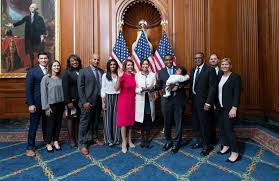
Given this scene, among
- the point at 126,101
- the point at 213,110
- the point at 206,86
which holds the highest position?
the point at 206,86

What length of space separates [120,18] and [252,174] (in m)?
4.25

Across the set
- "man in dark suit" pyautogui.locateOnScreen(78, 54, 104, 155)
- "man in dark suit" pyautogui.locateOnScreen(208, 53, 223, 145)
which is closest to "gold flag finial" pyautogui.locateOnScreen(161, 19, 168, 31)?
"man in dark suit" pyautogui.locateOnScreen(208, 53, 223, 145)

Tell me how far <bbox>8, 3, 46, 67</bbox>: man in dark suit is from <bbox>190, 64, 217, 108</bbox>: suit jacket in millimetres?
3845

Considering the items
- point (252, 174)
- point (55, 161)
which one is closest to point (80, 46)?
point (55, 161)

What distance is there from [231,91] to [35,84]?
2.98m

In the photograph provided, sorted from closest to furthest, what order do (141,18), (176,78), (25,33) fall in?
(176,78) < (25,33) < (141,18)

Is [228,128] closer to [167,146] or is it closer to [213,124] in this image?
[213,124]

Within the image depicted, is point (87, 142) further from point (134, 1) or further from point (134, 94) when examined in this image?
point (134, 1)

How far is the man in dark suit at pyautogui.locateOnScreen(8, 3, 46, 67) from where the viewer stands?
546 cm

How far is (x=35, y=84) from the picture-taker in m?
3.67

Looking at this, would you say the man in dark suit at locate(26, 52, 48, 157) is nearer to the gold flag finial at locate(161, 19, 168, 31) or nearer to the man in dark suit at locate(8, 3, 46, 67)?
the man in dark suit at locate(8, 3, 46, 67)

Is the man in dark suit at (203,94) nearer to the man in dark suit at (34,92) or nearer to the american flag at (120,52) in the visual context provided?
the american flag at (120,52)

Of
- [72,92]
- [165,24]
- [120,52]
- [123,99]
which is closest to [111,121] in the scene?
[123,99]

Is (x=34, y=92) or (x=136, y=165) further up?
(x=34, y=92)
